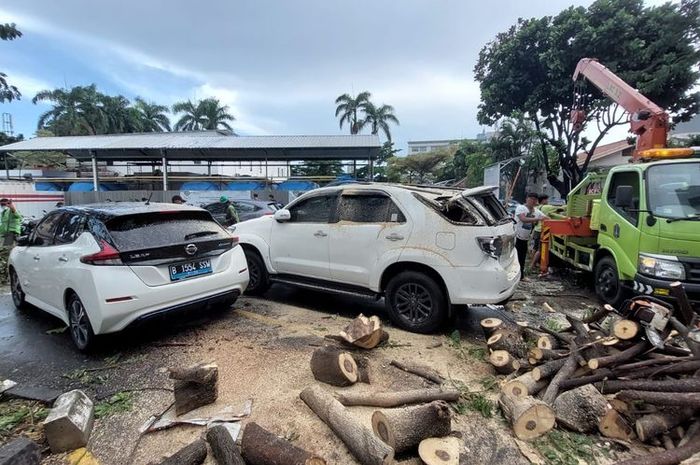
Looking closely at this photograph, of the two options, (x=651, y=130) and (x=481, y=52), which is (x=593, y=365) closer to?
(x=651, y=130)

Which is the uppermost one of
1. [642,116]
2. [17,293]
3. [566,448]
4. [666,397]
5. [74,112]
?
[74,112]

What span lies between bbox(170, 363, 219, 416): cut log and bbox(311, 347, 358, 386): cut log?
2.82 feet

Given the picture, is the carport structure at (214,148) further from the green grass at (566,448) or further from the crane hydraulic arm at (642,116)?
the green grass at (566,448)

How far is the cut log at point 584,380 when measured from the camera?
2820mm

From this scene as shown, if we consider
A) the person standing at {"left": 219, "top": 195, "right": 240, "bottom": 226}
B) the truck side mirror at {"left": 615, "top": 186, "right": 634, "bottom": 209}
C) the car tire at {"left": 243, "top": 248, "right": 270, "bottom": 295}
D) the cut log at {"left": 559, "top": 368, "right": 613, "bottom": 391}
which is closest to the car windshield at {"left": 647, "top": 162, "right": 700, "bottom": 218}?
the truck side mirror at {"left": 615, "top": 186, "right": 634, "bottom": 209}

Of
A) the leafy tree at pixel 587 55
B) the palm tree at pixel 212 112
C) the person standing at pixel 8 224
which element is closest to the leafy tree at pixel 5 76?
the person standing at pixel 8 224

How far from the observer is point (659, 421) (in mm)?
2432

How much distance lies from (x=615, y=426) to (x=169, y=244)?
4107 mm

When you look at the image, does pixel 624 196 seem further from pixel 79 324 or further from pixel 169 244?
pixel 79 324

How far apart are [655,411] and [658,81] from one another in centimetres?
1361

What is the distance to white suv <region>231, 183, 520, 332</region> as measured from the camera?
407cm

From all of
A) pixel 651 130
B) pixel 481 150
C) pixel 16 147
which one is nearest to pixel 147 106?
pixel 16 147

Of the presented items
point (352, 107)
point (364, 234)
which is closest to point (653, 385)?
point (364, 234)

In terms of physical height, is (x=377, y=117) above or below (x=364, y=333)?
above
